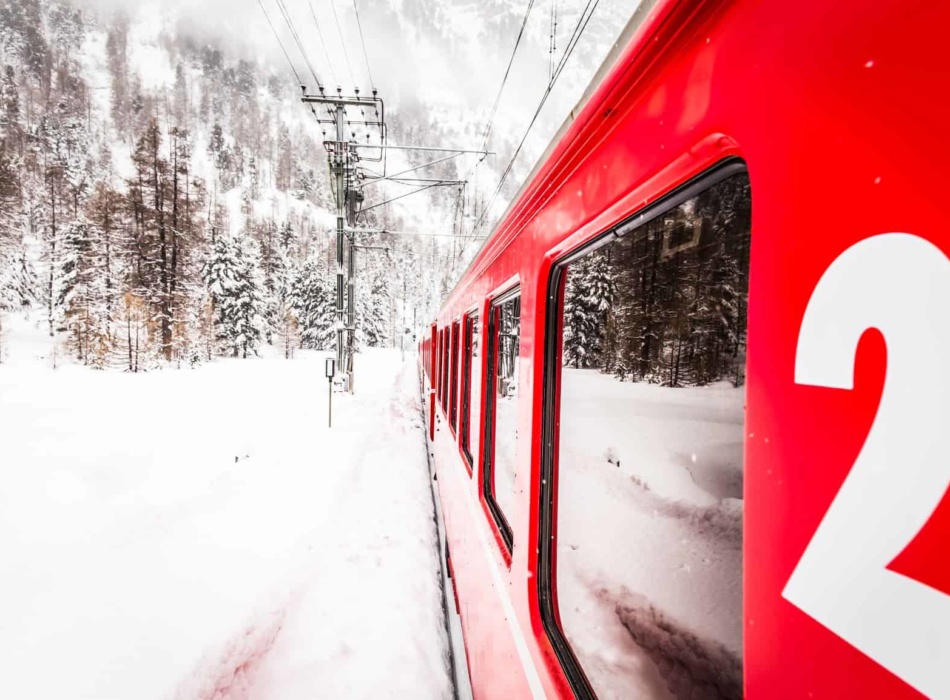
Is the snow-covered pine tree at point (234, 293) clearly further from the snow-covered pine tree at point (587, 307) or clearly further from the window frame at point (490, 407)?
the snow-covered pine tree at point (587, 307)

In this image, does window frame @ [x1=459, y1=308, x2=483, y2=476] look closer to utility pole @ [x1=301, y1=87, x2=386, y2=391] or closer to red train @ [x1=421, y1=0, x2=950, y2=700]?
red train @ [x1=421, y1=0, x2=950, y2=700]

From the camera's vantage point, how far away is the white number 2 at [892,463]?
1.22 ft

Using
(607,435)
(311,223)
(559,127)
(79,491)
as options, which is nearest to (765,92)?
(559,127)

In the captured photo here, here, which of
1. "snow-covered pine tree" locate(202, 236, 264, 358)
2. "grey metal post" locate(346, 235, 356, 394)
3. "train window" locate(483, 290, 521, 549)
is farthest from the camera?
"snow-covered pine tree" locate(202, 236, 264, 358)

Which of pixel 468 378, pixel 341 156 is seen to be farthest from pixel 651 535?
pixel 341 156

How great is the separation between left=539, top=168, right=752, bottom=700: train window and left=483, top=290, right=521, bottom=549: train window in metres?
0.63

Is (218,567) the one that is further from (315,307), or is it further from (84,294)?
(315,307)

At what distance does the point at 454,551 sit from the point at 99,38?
221 metres

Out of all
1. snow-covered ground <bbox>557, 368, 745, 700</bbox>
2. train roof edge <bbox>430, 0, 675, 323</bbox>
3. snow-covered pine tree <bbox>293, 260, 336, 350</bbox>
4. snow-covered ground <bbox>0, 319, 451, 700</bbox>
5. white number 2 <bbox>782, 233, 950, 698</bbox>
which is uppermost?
snow-covered pine tree <bbox>293, 260, 336, 350</bbox>

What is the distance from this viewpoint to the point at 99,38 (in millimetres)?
152875

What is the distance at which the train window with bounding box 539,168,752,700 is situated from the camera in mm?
946

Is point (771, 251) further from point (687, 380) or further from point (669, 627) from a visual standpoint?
point (669, 627)

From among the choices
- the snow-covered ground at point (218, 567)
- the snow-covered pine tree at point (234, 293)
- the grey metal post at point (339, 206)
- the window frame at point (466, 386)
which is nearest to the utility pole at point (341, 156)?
the grey metal post at point (339, 206)

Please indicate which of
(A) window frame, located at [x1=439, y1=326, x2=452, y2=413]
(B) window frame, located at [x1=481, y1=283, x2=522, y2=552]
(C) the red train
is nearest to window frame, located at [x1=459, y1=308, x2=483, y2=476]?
(B) window frame, located at [x1=481, y1=283, x2=522, y2=552]
